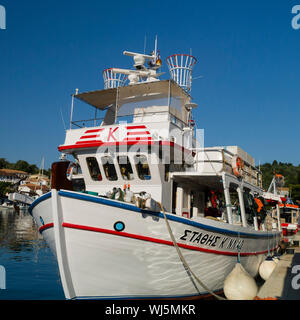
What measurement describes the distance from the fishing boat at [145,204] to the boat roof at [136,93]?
0.13 feet

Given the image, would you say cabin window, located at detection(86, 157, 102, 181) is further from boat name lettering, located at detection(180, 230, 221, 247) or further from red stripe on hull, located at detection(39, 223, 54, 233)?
boat name lettering, located at detection(180, 230, 221, 247)

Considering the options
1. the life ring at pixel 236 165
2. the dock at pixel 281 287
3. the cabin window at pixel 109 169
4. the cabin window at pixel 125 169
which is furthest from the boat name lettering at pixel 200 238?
the cabin window at pixel 109 169

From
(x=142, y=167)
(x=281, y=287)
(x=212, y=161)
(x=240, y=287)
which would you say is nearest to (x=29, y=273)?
(x=142, y=167)

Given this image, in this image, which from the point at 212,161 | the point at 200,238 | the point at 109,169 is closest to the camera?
the point at 200,238

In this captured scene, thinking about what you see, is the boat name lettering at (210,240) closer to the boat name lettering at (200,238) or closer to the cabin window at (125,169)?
the boat name lettering at (200,238)

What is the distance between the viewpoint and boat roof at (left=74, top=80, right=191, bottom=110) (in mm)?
11086

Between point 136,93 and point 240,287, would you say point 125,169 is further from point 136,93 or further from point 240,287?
point 240,287

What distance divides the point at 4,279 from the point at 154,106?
355 inches

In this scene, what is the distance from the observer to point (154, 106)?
1165cm

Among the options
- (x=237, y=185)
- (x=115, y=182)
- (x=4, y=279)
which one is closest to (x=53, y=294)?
(x=4, y=279)

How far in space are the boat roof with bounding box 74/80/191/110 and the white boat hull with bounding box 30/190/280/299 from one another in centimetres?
509

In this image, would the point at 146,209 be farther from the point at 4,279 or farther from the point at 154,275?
the point at 4,279

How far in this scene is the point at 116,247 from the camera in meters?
7.27

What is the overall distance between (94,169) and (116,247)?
3.81 metres
